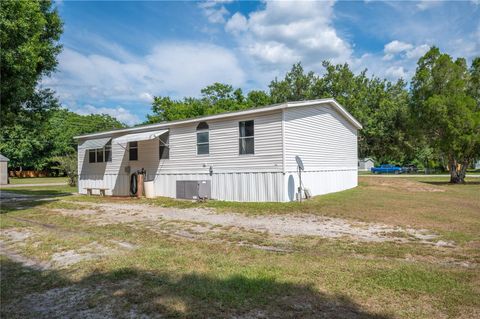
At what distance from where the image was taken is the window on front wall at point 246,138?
12742mm

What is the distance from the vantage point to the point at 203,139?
1420 cm

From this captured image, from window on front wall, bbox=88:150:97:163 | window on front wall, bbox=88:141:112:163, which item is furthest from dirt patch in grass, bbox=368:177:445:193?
window on front wall, bbox=88:150:97:163

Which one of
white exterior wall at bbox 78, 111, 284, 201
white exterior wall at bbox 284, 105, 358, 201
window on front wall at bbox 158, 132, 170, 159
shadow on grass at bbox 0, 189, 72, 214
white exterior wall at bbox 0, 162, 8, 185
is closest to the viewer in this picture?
white exterior wall at bbox 78, 111, 284, 201

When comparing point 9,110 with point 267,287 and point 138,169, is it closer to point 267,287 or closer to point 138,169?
point 138,169

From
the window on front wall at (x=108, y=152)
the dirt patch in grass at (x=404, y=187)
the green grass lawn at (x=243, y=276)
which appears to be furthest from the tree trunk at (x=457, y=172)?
the window on front wall at (x=108, y=152)

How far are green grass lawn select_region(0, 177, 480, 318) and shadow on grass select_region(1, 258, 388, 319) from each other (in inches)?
0.5

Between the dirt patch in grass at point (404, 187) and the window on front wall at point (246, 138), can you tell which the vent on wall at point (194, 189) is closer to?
the window on front wall at point (246, 138)

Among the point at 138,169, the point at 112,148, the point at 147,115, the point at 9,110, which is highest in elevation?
the point at 147,115

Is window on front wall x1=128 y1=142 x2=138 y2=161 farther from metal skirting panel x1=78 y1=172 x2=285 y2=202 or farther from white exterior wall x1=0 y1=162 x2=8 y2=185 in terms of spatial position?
white exterior wall x1=0 y1=162 x2=8 y2=185

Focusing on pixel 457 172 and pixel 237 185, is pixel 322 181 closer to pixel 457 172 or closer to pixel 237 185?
pixel 237 185

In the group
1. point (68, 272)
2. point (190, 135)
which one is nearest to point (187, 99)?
point (190, 135)

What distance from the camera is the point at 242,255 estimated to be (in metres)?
5.46

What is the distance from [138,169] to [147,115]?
2694cm

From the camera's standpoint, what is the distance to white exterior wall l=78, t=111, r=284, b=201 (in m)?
12.2
